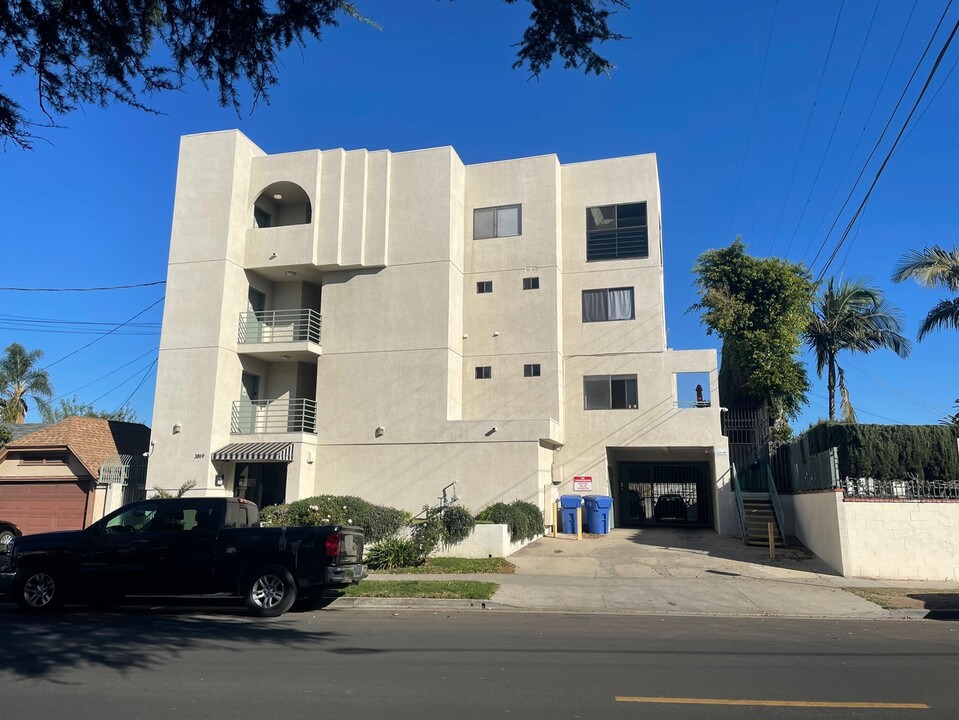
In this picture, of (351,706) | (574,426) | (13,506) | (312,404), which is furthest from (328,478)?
(351,706)

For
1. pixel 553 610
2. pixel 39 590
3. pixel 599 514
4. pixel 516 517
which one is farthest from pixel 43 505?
pixel 553 610

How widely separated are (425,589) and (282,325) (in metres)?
14.5

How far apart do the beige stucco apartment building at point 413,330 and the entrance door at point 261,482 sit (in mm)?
68

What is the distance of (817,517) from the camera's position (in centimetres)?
1750

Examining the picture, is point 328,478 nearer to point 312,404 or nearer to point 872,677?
point 312,404

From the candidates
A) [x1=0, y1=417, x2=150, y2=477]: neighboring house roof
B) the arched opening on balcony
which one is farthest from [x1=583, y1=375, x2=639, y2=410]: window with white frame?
[x1=0, y1=417, x2=150, y2=477]: neighboring house roof

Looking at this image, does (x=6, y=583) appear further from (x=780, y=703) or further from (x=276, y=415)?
(x=276, y=415)

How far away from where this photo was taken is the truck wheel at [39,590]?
1114 centimetres

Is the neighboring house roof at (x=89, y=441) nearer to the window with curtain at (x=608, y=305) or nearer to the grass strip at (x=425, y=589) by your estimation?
the grass strip at (x=425, y=589)

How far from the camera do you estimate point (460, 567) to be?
16.6 meters

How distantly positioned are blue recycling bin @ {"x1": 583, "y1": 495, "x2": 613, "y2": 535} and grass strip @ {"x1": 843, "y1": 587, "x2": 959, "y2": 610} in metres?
9.17

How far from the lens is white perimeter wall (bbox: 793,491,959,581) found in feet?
48.7

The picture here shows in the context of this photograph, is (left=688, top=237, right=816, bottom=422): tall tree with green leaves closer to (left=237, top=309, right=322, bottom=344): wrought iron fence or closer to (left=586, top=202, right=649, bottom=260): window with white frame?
(left=586, top=202, right=649, bottom=260): window with white frame

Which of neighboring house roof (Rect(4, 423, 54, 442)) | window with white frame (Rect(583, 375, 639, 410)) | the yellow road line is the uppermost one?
window with white frame (Rect(583, 375, 639, 410))
